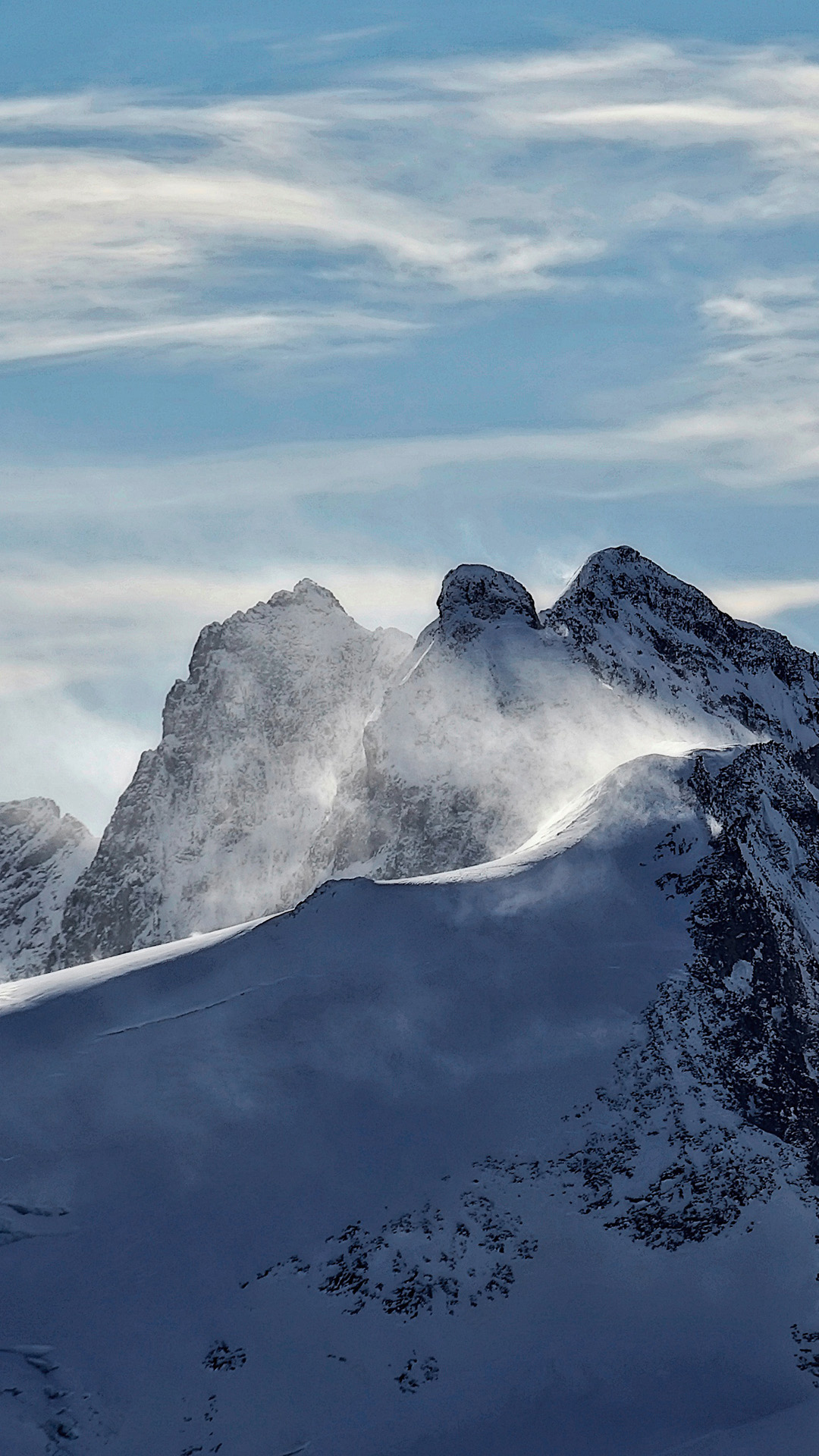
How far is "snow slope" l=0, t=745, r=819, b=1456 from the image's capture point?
76.8 meters

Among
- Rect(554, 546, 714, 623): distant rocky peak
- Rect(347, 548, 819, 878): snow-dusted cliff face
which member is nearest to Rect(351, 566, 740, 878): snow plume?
Rect(347, 548, 819, 878): snow-dusted cliff face

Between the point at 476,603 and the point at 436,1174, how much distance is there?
85998 mm

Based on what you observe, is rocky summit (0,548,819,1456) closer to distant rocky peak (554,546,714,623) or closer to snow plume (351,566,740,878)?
snow plume (351,566,740,878)

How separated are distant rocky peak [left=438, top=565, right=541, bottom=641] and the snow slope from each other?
2360 inches

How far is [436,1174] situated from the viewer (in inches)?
3366

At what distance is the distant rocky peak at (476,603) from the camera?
162875 mm

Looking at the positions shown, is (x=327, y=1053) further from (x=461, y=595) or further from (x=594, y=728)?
(x=461, y=595)

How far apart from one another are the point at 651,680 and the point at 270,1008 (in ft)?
257

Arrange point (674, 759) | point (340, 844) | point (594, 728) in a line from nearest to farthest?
point (674, 759), point (594, 728), point (340, 844)

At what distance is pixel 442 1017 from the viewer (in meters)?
94.9

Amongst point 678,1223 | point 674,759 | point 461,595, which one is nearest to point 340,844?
point 461,595

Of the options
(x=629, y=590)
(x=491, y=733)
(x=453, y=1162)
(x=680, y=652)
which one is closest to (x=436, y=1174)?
(x=453, y=1162)

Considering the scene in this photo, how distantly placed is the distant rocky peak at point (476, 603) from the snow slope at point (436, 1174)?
59947 mm

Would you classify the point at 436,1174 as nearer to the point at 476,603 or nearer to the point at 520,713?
the point at 520,713
